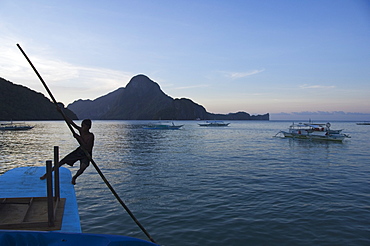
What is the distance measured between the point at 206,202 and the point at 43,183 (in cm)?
712

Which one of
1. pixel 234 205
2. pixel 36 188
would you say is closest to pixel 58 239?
pixel 36 188

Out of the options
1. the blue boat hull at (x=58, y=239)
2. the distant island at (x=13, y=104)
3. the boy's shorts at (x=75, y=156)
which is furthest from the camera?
the distant island at (x=13, y=104)

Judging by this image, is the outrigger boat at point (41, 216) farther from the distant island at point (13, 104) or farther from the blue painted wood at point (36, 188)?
the distant island at point (13, 104)

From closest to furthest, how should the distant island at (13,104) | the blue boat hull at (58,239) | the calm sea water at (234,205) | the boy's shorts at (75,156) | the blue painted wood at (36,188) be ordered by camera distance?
the blue boat hull at (58,239), the blue painted wood at (36,188), the calm sea water at (234,205), the boy's shorts at (75,156), the distant island at (13,104)

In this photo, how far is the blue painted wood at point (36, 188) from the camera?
6.72 metres

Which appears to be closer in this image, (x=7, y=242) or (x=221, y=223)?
(x=7, y=242)

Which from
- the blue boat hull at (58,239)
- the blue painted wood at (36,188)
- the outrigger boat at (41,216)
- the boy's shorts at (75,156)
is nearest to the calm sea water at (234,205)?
the blue painted wood at (36,188)

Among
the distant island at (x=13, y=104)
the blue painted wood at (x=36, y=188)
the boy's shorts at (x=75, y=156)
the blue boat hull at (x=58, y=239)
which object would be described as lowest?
the blue painted wood at (x=36, y=188)

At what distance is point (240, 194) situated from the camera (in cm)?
1364

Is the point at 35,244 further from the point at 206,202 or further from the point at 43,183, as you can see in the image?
the point at 206,202

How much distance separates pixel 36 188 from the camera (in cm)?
961

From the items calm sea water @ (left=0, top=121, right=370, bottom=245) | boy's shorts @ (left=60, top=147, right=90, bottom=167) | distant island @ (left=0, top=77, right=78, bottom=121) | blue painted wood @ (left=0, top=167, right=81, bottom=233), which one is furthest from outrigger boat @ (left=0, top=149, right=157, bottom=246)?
distant island @ (left=0, top=77, right=78, bottom=121)

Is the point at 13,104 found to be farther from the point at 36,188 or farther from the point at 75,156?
the point at 75,156

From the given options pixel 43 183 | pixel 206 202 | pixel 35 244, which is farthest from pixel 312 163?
pixel 35 244
